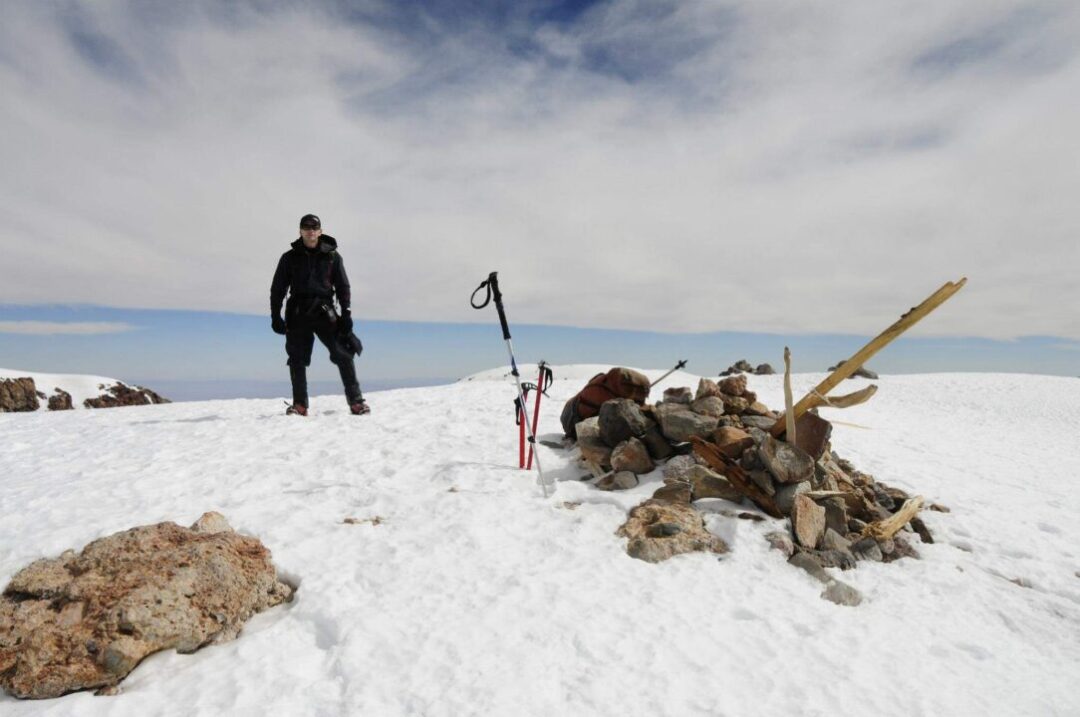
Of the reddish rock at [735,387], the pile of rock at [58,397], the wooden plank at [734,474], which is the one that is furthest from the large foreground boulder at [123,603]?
the pile of rock at [58,397]

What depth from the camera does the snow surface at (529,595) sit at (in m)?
3.72

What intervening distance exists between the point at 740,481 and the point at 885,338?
2.30 m

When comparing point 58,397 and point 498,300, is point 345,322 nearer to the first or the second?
point 498,300

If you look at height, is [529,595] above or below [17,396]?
below

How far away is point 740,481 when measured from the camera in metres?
6.73

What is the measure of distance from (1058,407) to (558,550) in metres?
23.1

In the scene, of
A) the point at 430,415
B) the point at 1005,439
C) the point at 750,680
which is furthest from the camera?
the point at 1005,439

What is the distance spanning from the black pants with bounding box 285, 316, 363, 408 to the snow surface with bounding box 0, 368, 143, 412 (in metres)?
32.9

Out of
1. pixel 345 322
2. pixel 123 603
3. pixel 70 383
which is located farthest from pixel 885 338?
pixel 70 383

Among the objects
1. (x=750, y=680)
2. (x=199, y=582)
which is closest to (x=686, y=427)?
(x=750, y=680)

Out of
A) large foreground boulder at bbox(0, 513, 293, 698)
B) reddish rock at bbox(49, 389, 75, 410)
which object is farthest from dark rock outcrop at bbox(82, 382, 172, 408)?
large foreground boulder at bbox(0, 513, 293, 698)

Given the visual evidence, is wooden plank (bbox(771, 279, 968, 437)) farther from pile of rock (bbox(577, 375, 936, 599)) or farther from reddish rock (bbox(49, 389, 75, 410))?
reddish rock (bbox(49, 389, 75, 410))

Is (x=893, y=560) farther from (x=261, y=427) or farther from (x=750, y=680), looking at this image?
(x=261, y=427)

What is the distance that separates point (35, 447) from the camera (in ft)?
30.7
